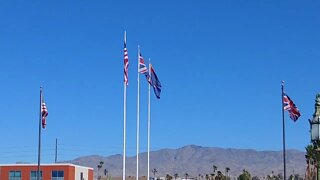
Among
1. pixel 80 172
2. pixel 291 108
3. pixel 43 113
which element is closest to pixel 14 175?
pixel 80 172

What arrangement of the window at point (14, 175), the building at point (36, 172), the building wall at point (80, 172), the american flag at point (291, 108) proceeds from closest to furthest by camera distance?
the american flag at point (291, 108)
the building at point (36, 172)
the window at point (14, 175)
the building wall at point (80, 172)

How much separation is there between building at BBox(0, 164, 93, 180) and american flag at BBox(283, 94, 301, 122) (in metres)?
77.5

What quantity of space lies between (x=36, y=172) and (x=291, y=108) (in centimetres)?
7951

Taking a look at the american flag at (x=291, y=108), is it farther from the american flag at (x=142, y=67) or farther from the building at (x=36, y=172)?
the building at (x=36, y=172)

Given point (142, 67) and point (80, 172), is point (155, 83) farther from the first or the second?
point (80, 172)

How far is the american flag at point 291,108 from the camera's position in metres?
35.2

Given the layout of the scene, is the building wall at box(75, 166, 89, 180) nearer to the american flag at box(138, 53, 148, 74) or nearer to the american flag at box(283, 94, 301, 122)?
the american flag at box(138, 53, 148, 74)

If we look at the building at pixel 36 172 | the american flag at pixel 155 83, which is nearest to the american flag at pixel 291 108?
the american flag at pixel 155 83

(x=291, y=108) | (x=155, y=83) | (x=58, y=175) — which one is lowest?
(x=58, y=175)

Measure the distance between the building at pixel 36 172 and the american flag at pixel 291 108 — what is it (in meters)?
77.5

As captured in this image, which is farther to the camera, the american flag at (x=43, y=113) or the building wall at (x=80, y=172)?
the building wall at (x=80, y=172)

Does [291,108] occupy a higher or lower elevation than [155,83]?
lower

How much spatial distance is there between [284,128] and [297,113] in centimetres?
354

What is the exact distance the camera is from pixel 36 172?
359ft
